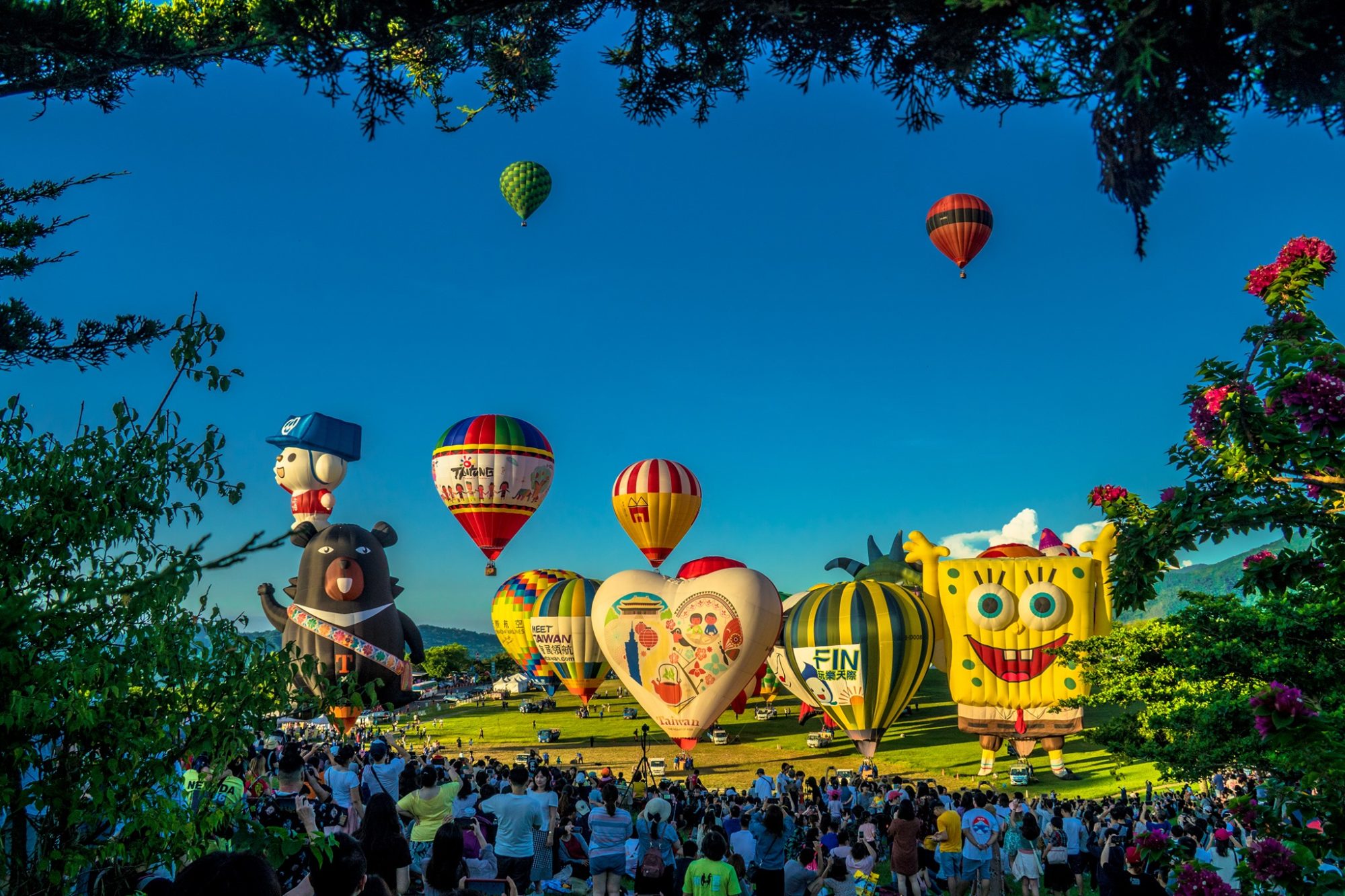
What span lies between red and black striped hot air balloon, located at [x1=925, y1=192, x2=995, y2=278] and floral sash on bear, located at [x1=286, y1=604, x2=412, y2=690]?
17682mm

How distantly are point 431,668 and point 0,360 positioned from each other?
246 ft

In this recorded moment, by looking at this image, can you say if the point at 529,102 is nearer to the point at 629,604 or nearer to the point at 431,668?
the point at 629,604

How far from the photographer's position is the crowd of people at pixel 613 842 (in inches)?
148

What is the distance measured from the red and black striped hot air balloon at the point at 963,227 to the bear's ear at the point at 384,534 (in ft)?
53.7

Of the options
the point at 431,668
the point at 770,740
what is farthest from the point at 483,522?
A: the point at 431,668

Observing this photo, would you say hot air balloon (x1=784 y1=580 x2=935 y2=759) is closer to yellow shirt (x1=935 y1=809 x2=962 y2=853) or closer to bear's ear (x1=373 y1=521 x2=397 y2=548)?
bear's ear (x1=373 y1=521 x2=397 y2=548)

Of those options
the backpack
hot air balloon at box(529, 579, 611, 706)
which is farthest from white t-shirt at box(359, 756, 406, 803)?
hot air balloon at box(529, 579, 611, 706)

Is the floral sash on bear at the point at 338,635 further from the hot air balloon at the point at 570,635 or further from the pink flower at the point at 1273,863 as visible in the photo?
the pink flower at the point at 1273,863

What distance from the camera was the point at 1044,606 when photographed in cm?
2220

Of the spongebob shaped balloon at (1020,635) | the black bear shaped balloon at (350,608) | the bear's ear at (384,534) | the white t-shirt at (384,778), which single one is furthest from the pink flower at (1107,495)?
the bear's ear at (384,534)

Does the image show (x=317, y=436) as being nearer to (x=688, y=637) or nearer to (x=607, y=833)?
(x=688, y=637)

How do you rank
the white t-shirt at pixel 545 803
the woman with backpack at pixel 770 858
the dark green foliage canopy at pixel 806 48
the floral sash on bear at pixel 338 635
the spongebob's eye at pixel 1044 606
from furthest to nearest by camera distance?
1. the floral sash on bear at pixel 338 635
2. the spongebob's eye at pixel 1044 606
3. the woman with backpack at pixel 770 858
4. the white t-shirt at pixel 545 803
5. the dark green foliage canopy at pixel 806 48

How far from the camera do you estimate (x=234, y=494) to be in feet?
10.7

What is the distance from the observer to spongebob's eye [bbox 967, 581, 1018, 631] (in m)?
22.7
